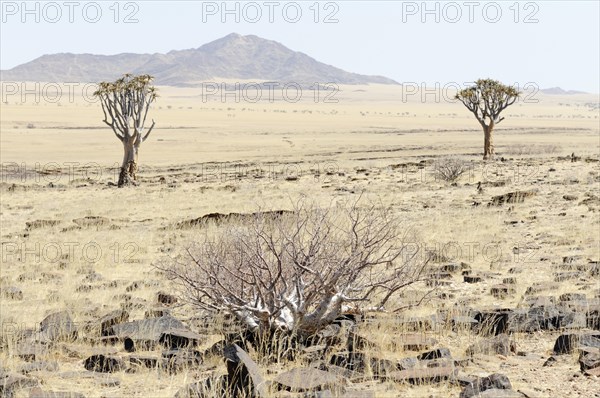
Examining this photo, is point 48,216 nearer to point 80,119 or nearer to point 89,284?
point 89,284

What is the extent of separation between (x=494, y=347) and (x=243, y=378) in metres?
2.64

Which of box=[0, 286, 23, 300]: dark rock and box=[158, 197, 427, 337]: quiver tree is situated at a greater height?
box=[158, 197, 427, 337]: quiver tree

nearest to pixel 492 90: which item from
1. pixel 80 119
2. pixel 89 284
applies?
pixel 89 284

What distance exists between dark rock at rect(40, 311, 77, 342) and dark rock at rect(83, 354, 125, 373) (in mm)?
1022

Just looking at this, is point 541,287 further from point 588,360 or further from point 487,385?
point 487,385

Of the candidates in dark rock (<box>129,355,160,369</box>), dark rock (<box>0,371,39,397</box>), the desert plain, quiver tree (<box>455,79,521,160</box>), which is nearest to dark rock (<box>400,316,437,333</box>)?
the desert plain

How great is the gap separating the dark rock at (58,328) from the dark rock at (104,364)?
3.35 ft

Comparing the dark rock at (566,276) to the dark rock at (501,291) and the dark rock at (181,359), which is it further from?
the dark rock at (181,359)

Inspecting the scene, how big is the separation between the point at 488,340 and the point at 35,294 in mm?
6919

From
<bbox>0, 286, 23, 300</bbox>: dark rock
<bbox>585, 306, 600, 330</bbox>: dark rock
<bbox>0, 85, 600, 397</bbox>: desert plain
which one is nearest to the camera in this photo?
<bbox>0, 85, 600, 397</bbox>: desert plain

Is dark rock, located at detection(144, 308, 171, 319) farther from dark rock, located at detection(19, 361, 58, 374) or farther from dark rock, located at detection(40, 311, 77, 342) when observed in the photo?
dark rock, located at detection(19, 361, 58, 374)

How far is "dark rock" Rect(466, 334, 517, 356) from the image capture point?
7.25m

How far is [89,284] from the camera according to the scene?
12000 mm

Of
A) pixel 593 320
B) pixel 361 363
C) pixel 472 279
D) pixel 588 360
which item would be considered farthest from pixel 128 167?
pixel 588 360
